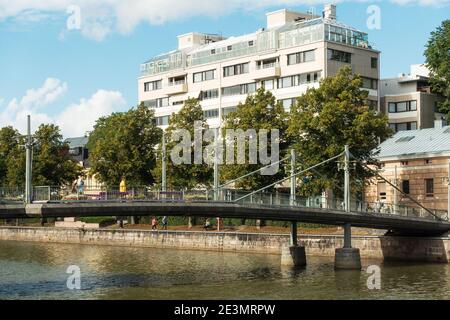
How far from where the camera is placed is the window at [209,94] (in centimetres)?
11075

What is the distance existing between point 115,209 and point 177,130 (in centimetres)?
3722

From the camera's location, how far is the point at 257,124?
75.4m

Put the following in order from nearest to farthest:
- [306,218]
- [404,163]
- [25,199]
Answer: [25,199] < [306,218] < [404,163]

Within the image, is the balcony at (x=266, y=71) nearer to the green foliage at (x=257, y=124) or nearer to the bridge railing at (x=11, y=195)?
the green foliage at (x=257, y=124)

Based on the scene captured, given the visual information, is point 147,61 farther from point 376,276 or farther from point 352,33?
point 376,276

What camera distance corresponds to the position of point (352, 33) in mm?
102062

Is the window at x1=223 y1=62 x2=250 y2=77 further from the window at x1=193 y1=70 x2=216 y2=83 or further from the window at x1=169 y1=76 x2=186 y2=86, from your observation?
the window at x1=169 y1=76 x2=186 y2=86

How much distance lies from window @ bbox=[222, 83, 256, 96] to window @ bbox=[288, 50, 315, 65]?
6.75m

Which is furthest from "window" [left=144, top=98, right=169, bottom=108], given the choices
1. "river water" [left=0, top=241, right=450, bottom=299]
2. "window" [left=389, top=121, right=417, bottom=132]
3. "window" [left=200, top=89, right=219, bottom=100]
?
"river water" [left=0, top=241, right=450, bottom=299]

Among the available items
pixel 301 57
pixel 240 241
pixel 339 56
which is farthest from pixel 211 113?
pixel 240 241

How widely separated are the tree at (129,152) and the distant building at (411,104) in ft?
97.2

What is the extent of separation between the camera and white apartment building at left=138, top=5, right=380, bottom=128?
9879 cm
